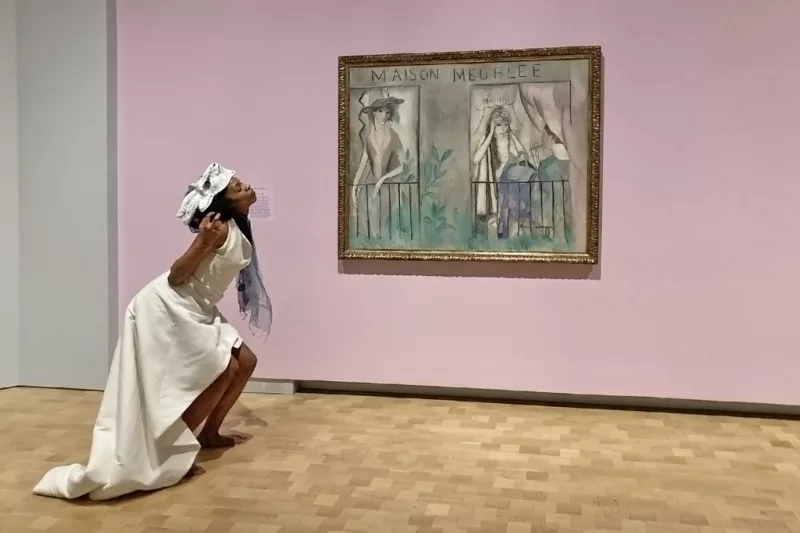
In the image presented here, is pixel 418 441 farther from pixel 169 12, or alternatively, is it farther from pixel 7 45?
pixel 7 45

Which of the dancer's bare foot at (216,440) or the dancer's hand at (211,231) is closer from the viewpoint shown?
the dancer's hand at (211,231)

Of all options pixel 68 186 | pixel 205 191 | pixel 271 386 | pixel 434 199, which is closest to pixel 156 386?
pixel 205 191

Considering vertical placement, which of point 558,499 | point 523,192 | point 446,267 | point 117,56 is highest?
point 117,56

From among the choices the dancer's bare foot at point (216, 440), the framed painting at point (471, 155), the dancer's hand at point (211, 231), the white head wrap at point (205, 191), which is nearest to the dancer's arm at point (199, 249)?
the dancer's hand at point (211, 231)

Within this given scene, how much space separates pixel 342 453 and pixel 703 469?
139 centimetres

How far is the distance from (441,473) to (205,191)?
1417 mm

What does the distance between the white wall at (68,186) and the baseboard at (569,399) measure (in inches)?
48.0

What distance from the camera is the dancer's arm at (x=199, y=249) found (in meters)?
2.93

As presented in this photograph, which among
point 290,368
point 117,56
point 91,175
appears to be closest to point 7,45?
point 117,56

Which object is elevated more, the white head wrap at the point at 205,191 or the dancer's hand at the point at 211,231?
the white head wrap at the point at 205,191

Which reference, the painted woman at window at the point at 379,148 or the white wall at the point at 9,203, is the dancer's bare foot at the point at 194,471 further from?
the white wall at the point at 9,203

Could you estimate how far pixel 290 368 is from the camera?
4.14 metres

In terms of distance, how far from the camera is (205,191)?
306cm

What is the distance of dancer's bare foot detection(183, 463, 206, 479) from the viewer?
286 cm
